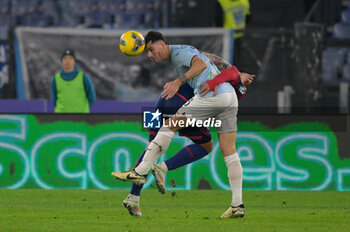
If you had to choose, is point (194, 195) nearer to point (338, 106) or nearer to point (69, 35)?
point (338, 106)

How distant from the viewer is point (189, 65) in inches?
301

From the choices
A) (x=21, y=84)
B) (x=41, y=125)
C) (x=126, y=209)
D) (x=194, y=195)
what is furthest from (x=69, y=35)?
(x=126, y=209)

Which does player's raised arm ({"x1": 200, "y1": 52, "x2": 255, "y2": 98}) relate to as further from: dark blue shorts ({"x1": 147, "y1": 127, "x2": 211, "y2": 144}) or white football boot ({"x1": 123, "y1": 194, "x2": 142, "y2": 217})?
white football boot ({"x1": 123, "y1": 194, "x2": 142, "y2": 217})

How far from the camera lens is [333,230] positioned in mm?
6969

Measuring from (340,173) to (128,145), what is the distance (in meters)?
2.73

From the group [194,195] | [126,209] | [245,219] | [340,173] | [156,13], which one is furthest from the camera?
[156,13]

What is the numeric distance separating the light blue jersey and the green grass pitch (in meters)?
1.19

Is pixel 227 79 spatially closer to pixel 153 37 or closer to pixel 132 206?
pixel 153 37

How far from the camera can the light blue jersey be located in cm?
767

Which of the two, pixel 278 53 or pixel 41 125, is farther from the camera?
pixel 278 53

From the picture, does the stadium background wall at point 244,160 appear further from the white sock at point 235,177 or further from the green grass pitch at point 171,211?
the white sock at point 235,177

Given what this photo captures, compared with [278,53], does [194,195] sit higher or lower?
lower

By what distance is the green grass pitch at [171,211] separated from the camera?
715cm

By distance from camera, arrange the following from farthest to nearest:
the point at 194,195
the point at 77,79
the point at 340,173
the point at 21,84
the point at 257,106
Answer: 1. the point at 21,84
2. the point at 257,106
3. the point at 77,79
4. the point at 340,173
5. the point at 194,195
